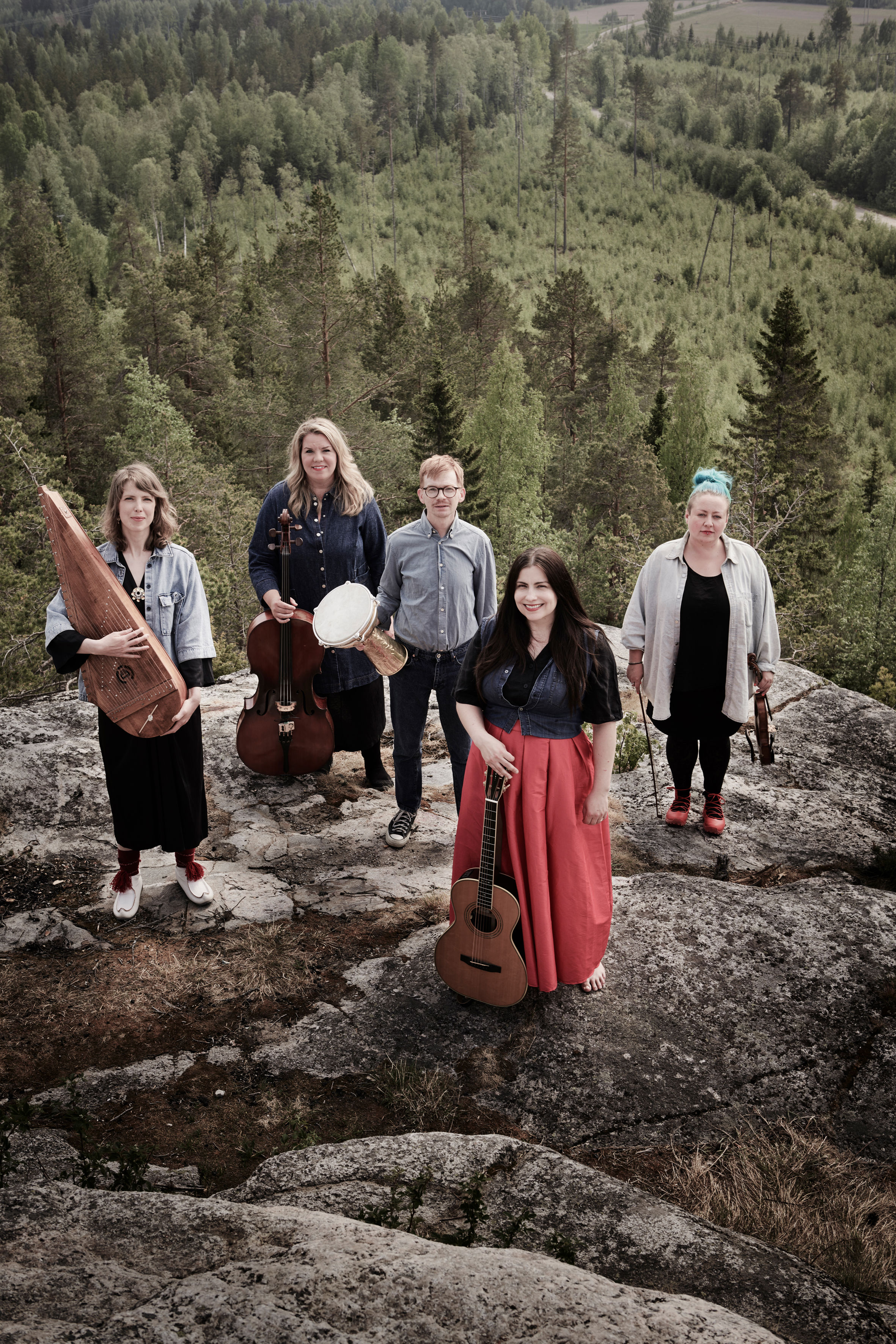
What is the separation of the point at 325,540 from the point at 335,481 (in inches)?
13.1

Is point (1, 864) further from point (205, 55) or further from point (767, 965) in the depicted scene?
point (205, 55)

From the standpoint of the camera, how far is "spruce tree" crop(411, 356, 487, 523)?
2228cm

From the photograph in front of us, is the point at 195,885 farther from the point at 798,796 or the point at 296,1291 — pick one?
the point at 798,796

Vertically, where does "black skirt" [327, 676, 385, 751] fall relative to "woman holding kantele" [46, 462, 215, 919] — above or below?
below

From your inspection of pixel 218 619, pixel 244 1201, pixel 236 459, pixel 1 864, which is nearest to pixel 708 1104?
pixel 244 1201

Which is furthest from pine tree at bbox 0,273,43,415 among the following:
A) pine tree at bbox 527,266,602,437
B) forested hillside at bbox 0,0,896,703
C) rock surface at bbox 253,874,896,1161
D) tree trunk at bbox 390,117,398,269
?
tree trunk at bbox 390,117,398,269

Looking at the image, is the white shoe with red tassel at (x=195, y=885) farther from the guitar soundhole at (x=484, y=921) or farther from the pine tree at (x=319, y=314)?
the pine tree at (x=319, y=314)

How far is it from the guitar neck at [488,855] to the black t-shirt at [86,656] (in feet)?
4.71

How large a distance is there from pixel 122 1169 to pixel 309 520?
129 inches

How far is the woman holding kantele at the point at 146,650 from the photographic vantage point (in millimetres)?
3689

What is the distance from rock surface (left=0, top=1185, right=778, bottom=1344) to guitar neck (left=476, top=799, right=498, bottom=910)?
4.26ft

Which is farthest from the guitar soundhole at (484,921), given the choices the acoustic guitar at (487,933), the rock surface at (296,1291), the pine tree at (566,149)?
the pine tree at (566,149)

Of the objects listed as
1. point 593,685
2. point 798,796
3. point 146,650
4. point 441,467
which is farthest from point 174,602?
point 798,796

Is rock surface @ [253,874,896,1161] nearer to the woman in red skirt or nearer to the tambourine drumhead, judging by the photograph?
the woman in red skirt
